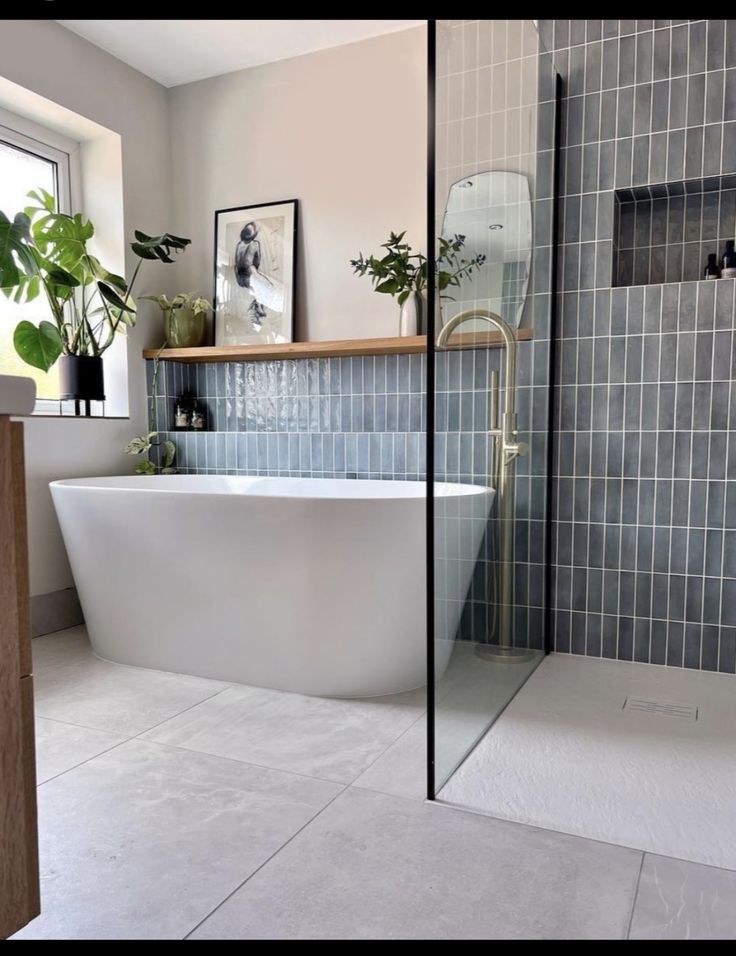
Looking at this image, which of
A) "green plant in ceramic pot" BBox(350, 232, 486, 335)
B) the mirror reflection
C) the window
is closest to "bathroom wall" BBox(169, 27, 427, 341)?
"green plant in ceramic pot" BBox(350, 232, 486, 335)

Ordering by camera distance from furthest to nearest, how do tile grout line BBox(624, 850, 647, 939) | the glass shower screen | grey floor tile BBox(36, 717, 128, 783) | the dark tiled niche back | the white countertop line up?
the dark tiled niche back, grey floor tile BBox(36, 717, 128, 783), the glass shower screen, tile grout line BBox(624, 850, 647, 939), the white countertop

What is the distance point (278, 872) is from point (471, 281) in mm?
1353

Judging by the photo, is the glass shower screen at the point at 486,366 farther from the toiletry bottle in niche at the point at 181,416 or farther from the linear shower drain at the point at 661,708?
the toiletry bottle in niche at the point at 181,416

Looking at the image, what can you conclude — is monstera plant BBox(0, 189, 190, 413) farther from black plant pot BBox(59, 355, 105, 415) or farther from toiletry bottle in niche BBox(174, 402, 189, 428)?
toiletry bottle in niche BBox(174, 402, 189, 428)

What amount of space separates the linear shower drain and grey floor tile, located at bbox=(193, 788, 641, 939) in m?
0.80

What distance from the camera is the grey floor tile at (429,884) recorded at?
121 cm

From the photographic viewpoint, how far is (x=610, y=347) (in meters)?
2.62

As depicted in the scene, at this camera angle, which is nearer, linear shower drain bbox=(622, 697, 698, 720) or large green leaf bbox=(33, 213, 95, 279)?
linear shower drain bbox=(622, 697, 698, 720)

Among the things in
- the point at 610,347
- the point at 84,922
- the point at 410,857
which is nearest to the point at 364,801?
the point at 410,857

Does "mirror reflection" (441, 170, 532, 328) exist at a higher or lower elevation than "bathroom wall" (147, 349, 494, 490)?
higher

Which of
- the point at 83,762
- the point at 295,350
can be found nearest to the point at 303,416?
the point at 295,350

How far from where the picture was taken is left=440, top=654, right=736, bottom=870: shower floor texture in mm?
1547

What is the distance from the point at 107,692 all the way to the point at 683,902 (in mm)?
1741

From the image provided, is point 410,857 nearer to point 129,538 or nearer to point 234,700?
point 234,700
